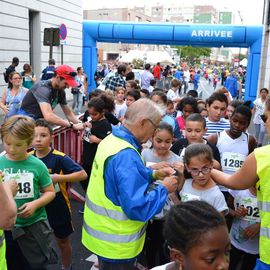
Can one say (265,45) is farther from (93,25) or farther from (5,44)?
(5,44)

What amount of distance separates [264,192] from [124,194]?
85 centimetres

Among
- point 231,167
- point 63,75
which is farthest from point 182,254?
point 63,75

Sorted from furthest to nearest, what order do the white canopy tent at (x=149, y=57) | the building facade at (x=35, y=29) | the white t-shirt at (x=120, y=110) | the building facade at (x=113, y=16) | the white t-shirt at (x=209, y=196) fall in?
the building facade at (x=113, y=16) → the white canopy tent at (x=149, y=57) → the building facade at (x=35, y=29) → the white t-shirt at (x=120, y=110) → the white t-shirt at (x=209, y=196)

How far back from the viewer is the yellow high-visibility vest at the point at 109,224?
97.9 inches

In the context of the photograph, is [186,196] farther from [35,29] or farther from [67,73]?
[35,29]

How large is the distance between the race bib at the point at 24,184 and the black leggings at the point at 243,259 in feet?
6.08

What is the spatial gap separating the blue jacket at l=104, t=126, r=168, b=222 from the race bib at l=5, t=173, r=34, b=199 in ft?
2.47

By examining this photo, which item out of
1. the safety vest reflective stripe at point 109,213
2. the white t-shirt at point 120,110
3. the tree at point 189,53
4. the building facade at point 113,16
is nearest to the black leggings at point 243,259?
the safety vest reflective stripe at point 109,213

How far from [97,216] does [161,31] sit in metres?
19.2

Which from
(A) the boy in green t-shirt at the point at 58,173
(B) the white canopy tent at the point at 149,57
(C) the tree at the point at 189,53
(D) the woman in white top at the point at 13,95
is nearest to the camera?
(A) the boy in green t-shirt at the point at 58,173

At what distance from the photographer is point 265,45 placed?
60.7 feet

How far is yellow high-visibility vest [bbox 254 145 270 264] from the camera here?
2.19m

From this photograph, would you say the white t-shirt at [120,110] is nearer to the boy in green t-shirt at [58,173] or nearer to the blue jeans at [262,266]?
the boy in green t-shirt at [58,173]

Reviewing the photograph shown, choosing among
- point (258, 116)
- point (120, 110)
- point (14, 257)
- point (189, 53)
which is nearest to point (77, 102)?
point (258, 116)
